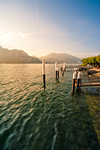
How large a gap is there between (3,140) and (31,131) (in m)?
1.58

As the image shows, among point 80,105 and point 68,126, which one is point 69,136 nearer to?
point 68,126

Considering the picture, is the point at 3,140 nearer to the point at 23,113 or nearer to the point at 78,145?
the point at 23,113

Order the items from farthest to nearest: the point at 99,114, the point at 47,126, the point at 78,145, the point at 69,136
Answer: the point at 99,114
the point at 47,126
the point at 69,136
the point at 78,145

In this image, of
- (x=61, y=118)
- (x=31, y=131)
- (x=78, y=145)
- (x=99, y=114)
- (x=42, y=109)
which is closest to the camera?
(x=78, y=145)

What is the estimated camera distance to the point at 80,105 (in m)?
8.23

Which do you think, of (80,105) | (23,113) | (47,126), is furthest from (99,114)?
(23,113)

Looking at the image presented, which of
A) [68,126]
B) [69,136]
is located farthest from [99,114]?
[69,136]

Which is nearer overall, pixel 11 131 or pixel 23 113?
pixel 11 131

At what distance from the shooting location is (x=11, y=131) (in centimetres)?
498

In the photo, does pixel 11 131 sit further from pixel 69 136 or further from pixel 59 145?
pixel 69 136

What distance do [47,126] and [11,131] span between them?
2.38 meters

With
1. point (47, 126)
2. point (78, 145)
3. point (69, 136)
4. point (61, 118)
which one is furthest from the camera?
point (61, 118)

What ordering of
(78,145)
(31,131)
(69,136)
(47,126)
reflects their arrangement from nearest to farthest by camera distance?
(78,145), (69,136), (31,131), (47,126)

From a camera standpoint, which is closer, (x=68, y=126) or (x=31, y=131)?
(x=31, y=131)
